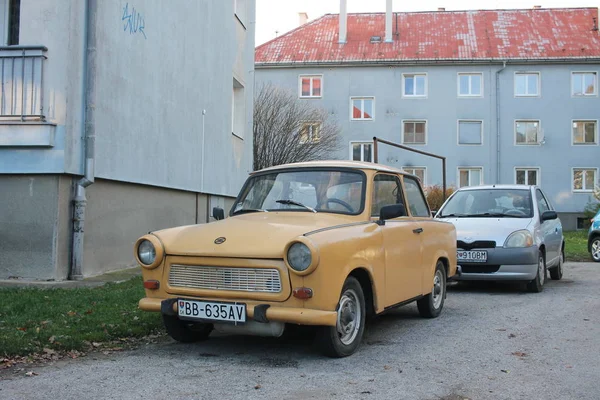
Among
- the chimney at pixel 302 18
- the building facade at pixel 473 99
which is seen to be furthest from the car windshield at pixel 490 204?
the chimney at pixel 302 18

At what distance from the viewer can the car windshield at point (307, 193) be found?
612 centimetres

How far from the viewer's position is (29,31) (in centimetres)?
916

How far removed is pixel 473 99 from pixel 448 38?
16.1 feet

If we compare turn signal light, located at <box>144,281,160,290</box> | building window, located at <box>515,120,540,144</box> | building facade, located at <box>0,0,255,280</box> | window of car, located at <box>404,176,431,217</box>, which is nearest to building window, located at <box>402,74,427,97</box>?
building window, located at <box>515,120,540,144</box>

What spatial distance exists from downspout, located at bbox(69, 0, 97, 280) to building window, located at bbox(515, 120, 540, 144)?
3228 centimetres

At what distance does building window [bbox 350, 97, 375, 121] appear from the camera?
3891cm

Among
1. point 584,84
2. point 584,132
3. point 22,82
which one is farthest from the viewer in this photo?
point 584,84

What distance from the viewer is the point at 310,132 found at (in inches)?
1240

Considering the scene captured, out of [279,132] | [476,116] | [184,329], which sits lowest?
[184,329]

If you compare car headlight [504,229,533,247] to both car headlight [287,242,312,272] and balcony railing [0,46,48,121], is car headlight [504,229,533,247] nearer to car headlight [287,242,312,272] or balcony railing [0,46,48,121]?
car headlight [287,242,312,272]

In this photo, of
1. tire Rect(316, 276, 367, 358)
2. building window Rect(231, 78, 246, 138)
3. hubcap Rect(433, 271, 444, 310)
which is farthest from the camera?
building window Rect(231, 78, 246, 138)

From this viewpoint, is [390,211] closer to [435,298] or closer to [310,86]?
[435,298]

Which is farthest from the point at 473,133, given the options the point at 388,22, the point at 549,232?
the point at 549,232

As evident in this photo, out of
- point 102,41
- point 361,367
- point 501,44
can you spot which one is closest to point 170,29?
point 102,41
